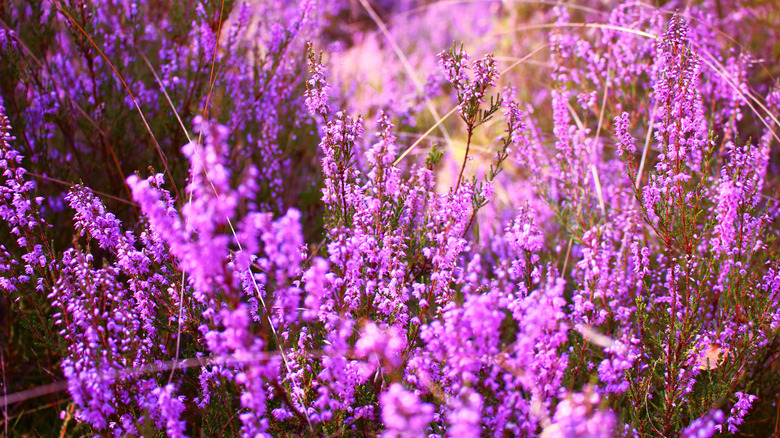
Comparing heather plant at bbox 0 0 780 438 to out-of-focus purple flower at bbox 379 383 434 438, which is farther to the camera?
heather plant at bbox 0 0 780 438

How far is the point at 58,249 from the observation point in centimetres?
360

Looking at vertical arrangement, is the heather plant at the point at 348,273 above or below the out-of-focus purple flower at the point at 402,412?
above

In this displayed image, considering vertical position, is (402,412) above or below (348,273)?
below

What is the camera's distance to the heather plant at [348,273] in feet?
6.03

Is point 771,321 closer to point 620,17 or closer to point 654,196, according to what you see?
point 654,196

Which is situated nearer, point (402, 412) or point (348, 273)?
point (402, 412)

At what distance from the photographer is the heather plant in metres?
1.84

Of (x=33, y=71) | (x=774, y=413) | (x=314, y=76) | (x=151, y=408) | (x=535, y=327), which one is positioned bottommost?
(x=151, y=408)

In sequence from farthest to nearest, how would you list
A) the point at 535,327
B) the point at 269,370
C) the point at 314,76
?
the point at 314,76 → the point at 535,327 → the point at 269,370

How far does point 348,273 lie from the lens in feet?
7.16

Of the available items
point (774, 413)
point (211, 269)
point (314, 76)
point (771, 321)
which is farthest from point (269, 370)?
point (774, 413)

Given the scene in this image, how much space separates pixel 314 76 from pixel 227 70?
2328mm

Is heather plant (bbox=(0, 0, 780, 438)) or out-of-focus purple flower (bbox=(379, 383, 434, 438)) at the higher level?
heather plant (bbox=(0, 0, 780, 438))

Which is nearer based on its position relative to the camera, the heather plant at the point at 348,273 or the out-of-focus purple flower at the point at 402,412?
the out-of-focus purple flower at the point at 402,412
